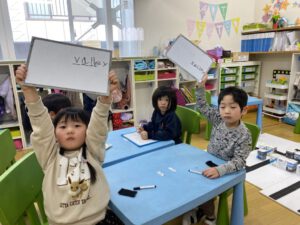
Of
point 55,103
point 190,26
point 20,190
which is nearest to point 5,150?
point 55,103

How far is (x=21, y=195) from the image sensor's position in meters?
0.93

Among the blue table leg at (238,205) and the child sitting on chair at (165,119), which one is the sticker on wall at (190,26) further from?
the blue table leg at (238,205)

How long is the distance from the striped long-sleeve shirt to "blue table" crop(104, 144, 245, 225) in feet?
0.15

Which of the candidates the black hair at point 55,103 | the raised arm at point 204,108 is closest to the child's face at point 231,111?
the raised arm at point 204,108

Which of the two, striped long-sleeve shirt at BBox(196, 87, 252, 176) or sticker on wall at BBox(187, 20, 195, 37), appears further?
sticker on wall at BBox(187, 20, 195, 37)

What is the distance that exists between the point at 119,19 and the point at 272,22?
266 cm

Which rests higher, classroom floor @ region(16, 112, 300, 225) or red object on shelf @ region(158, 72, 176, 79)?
red object on shelf @ region(158, 72, 176, 79)

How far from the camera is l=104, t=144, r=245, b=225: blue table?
88cm

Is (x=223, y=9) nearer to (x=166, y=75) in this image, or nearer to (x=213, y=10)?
(x=213, y=10)

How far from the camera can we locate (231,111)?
1.36 meters

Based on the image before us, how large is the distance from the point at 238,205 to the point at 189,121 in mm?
826

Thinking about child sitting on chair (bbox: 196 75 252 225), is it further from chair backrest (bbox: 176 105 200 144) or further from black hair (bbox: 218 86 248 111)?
A: chair backrest (bbox: 176 105 200 144)

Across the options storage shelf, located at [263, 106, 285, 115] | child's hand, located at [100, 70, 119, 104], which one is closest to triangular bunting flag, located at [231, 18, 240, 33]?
storage shelf, located at [263, 106, 285, 115]

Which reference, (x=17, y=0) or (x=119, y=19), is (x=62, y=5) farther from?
(x=119, y=19)
